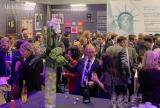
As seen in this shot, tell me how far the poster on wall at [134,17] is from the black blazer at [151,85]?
19.8 feet

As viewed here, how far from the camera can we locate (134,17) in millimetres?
9836

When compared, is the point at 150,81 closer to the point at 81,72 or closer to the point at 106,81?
the point at 81,72

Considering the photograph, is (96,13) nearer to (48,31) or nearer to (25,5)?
(25,5)

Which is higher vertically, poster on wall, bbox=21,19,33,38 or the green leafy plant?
poster on wall, bbox=21,19,33,38

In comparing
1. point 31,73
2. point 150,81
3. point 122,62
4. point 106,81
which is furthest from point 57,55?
point 122,62

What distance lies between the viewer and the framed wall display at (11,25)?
459 inches

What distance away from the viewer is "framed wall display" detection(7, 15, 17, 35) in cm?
1165

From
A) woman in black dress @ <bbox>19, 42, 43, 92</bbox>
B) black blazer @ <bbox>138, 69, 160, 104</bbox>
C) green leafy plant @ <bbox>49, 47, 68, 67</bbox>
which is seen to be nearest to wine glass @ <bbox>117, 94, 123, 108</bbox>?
green leafy plant @ <bbox>49, 47, 68, 67</bbox>

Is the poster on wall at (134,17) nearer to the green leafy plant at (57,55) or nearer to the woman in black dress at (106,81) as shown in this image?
the woman in black dress at (106,81)

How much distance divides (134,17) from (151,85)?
620 cm

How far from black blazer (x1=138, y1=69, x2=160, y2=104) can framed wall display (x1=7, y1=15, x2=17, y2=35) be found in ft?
27.6

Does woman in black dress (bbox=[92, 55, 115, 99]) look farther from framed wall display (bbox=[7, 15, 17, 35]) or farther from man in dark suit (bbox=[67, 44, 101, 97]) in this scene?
framed wall display (bbox=[7, 15, 17, 35])

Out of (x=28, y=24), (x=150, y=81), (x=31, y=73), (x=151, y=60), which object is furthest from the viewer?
(x=28, y=24)

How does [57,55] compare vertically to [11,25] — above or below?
below
